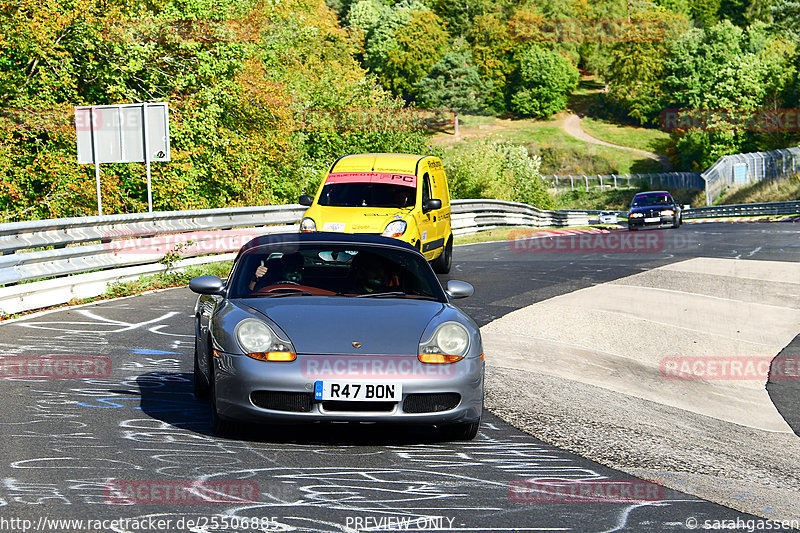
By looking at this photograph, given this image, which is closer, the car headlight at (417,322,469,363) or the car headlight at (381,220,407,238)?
the car headlight at (417,322,469,363)

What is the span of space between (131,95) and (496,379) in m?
21.0

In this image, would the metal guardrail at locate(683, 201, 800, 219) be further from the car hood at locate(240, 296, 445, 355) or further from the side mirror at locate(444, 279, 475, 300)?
the car hood at locate(240, 296, 445, 355)

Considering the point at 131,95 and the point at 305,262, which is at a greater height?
the point at 131,95

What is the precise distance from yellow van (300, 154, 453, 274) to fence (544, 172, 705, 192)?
74.7 m

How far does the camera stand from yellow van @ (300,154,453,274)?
16.9 m

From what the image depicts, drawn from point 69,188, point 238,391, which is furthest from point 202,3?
point 238,391

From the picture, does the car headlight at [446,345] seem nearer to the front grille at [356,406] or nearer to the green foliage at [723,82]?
A: the front grille at [356,406]

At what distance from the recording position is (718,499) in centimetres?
564

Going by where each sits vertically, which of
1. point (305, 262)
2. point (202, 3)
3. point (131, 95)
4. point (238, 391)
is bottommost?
point (238, 391)

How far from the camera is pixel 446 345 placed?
6.62m

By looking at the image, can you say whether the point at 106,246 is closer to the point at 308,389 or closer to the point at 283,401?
the point at 283,401

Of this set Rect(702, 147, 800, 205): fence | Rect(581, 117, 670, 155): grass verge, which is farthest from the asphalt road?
Rect(581, 117, 670, 155): grass verge

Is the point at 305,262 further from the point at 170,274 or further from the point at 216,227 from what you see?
the point at 216,227

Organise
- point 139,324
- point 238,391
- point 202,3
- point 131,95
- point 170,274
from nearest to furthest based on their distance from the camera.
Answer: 1. point 238,391
2. point 139,324
3. point 170,274
4. point 131,95
5. point 202,3
